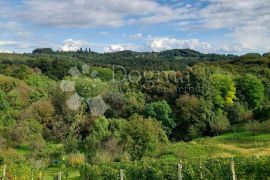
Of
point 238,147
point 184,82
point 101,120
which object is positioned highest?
point 184,82

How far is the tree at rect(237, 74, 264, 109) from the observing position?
53938 millimetres

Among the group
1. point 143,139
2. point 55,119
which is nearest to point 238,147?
point 143,139

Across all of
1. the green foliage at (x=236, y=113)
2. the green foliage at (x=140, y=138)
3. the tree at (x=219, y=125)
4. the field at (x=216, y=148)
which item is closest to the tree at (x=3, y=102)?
the field at (x=216, y=148)

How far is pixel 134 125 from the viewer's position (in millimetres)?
33031

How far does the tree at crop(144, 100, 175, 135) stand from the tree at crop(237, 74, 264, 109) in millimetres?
12681

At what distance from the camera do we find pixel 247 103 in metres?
53.9

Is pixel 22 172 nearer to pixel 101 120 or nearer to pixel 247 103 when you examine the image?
pixel 101 120

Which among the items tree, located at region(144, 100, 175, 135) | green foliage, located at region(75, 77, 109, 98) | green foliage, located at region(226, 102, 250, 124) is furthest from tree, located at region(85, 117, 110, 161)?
green foliage, located at region(226, 102, 250, 124)

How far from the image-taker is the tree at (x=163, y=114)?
45.5 meters

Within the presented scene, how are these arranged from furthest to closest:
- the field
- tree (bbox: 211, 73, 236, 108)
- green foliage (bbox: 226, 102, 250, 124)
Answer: tree (bbox: 211, 73, 236, 108), green foliage (bbox: 226, 102, 250, 124), the field

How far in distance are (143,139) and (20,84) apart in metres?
38.1

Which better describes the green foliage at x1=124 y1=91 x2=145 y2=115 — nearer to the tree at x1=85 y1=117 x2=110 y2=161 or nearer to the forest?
the forest

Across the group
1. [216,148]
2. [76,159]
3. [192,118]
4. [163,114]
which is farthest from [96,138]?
[192,118]

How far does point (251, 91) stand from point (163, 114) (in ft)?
47.9
